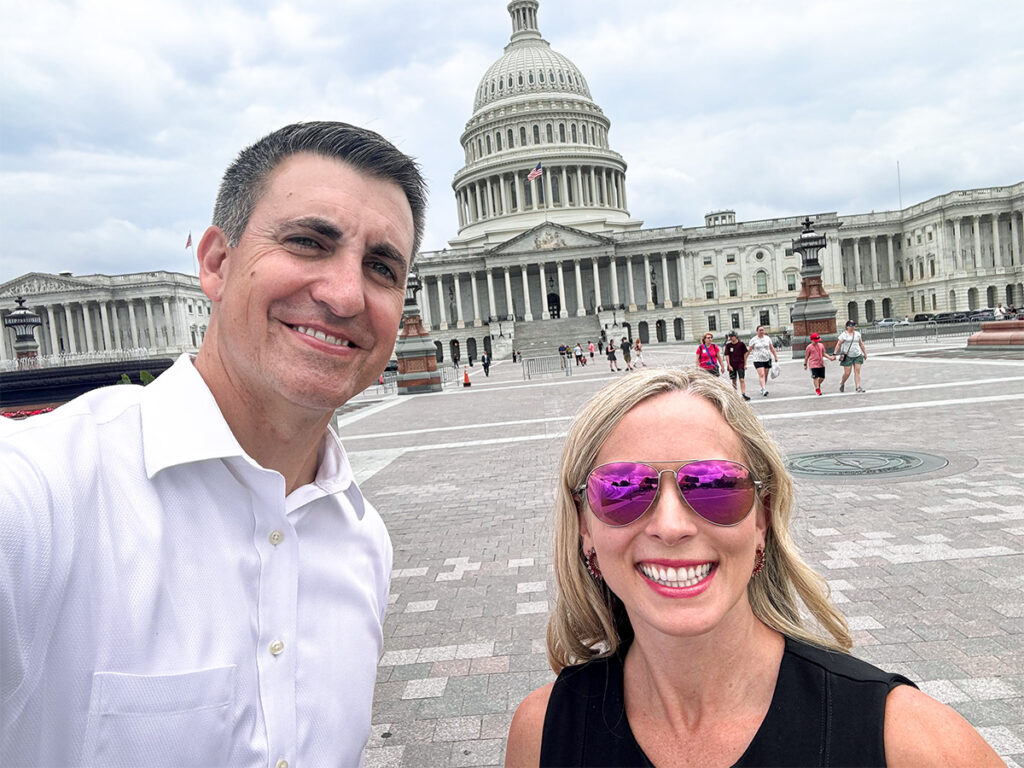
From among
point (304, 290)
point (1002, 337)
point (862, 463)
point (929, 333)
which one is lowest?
point (862, 463)

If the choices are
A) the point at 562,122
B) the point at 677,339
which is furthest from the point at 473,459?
the point at 562,122

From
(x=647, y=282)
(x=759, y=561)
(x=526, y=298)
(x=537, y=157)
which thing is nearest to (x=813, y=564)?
(x=759, y=561)

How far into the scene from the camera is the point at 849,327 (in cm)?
1838

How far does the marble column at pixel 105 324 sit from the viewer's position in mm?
90750

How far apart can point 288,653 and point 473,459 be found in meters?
11.0

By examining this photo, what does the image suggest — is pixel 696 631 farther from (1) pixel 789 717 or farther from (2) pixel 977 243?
(2) pixel 977 243

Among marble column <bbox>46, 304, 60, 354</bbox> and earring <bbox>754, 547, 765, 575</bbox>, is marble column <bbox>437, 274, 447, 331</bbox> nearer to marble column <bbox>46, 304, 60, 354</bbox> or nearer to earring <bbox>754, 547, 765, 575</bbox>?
marble column <bbox>46, 304, 60, 354</bbox>

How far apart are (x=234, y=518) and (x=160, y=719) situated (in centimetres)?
47

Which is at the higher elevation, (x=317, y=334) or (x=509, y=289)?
(x=509, y=289)

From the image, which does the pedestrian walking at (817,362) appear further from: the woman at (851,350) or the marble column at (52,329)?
the marble column at (52,329)

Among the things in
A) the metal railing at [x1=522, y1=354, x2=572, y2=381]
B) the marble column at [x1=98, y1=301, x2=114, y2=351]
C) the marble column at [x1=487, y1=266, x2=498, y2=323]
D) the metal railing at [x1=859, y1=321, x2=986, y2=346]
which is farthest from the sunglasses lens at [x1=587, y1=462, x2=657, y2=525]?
the marble column at [x1=98, y1=301, x2=114, y2=351]

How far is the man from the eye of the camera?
1.49 metres

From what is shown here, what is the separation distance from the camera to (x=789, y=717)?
176 cm

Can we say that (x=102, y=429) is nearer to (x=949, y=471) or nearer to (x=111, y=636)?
(x=111, y=636)
